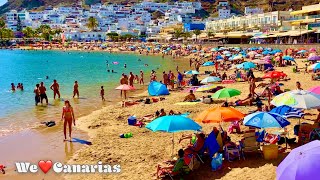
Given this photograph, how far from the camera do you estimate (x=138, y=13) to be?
570 feet

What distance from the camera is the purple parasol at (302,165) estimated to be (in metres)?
3.98

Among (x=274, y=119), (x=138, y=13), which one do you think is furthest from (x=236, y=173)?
(x=138, y=13)

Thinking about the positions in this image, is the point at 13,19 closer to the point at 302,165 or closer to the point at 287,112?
the point at 287,112

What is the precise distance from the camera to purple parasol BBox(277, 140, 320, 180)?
3.98 metres

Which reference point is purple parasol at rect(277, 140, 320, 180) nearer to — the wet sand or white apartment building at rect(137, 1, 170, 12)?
the wet sand

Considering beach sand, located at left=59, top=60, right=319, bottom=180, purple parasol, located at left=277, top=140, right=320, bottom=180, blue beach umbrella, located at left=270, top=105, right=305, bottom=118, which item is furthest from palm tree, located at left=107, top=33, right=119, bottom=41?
purple parasol, located at left=277, top=140, right=320, bottom=180

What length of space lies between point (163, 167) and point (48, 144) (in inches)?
191

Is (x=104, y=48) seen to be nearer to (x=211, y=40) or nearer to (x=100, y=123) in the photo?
(x=211, y=40)

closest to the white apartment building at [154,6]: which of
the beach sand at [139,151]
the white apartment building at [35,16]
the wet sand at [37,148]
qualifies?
the white apartment building at [35,16]

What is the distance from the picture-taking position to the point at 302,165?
4.08 meters

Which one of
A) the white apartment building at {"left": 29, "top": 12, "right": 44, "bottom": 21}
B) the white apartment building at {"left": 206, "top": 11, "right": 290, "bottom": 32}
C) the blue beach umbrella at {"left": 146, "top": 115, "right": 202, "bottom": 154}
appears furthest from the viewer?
the white apartment building at {"left": 29, "top": 12, "right": 44, "bottom": 21}

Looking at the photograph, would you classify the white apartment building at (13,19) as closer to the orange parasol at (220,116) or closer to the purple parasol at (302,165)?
the orange parasol at (220,116)

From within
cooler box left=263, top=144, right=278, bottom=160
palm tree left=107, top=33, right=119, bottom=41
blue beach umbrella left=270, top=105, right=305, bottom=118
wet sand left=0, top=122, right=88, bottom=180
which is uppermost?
palm tree left=107, top=33, right=119, bottom=41

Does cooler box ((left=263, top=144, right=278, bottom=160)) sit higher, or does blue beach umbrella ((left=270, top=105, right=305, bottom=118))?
blue beach umbrella ((left=270, top=105, right=305, bottom=118))
